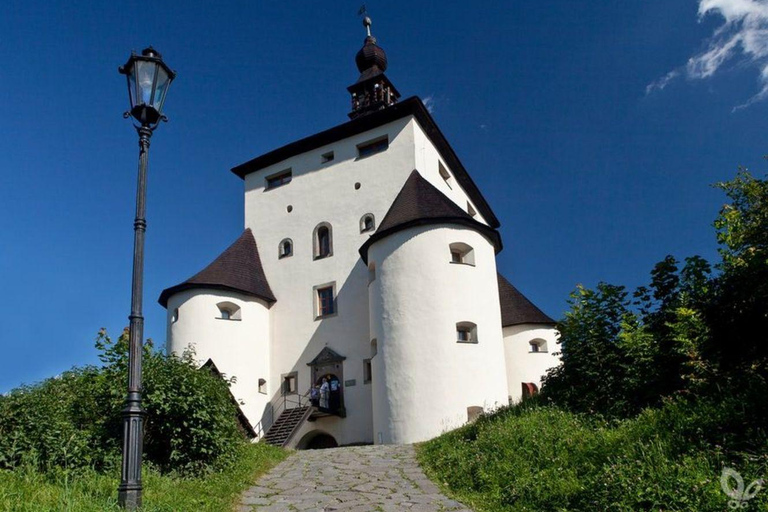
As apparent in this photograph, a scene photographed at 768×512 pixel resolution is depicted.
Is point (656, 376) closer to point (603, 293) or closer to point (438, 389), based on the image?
point (603, 293)

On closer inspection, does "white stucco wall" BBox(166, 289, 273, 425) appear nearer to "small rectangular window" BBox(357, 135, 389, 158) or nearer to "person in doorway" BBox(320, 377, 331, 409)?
"person in doorway" BBox(320, 377, 331, 409)

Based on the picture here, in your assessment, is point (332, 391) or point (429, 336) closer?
point (429, 336)

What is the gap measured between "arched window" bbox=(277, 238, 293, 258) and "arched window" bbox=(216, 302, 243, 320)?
292 cm

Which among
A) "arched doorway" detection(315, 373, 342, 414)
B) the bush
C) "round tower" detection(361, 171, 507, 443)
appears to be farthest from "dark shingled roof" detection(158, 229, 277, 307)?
the bush

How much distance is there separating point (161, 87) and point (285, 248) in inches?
759

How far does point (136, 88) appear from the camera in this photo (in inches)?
274

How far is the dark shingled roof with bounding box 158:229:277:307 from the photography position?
23.7m

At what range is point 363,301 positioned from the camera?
23.5 m

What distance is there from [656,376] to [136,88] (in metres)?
8.25

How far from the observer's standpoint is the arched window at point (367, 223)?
2436 cm

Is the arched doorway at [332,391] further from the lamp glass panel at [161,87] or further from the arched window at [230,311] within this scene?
the lamp glass panel at [161,87]

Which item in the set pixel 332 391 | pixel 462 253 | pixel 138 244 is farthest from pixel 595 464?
pixel 332 391

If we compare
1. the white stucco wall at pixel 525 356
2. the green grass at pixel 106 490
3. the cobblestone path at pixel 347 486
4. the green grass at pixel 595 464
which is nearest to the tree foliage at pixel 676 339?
the green grass at pixel 595 464

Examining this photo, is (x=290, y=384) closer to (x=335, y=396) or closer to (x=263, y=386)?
(x=263, y=386)
